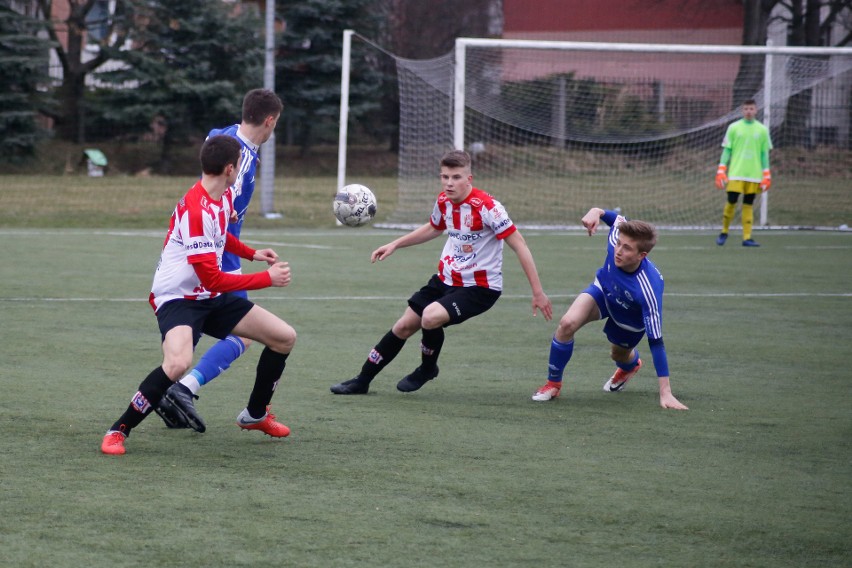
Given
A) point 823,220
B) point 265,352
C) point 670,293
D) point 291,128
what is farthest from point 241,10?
point 265,352

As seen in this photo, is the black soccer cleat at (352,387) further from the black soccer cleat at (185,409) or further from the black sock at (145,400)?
the black sock at (145,400)

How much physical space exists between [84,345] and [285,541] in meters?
4.53

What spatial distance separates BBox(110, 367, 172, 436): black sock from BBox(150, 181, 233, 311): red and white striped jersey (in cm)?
38

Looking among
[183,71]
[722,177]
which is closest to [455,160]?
[722,177]

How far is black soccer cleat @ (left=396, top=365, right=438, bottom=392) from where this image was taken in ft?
22.3

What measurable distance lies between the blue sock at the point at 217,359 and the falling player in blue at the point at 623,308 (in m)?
1.68

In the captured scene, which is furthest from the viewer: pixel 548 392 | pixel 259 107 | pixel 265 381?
pixel 548 392

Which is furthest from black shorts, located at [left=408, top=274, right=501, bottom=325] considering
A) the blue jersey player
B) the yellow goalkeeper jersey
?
the yellow goalkeeper jersey

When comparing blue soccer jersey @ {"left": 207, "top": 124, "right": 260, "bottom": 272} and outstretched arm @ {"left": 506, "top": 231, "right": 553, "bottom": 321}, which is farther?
outstretched arm @ {"left": 506, "top": 231, "right": 553, "bottom": 321}

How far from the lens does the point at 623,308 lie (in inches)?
261

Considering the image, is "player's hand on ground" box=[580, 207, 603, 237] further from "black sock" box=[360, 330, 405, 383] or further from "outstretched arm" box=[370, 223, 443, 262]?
"black sock" box=[360, 330, 405, 383]

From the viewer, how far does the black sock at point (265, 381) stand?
5.39 metres

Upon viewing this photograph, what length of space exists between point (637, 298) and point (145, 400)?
2.77 meters

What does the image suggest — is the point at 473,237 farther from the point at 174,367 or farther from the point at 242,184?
the point at 174,367
